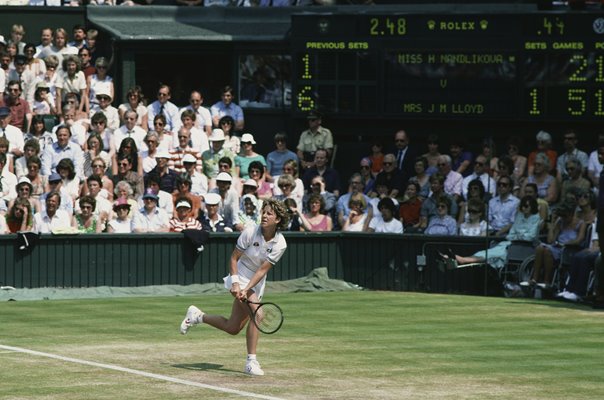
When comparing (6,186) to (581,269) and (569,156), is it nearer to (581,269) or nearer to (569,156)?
(581,269)

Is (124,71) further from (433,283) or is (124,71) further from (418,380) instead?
→ (418,380)

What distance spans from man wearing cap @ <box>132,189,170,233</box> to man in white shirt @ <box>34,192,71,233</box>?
1.09m

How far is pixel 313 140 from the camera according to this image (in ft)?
78.9

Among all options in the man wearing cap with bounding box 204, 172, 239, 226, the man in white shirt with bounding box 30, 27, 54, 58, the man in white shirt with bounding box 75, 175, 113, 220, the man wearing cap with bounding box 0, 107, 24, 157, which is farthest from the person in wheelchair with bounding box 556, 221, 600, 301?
the man in white shirt with bounding box 30, 27, 54, 58

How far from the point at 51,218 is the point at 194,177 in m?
2.79

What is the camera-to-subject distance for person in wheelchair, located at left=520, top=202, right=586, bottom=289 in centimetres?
1992

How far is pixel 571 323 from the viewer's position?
17.2 m

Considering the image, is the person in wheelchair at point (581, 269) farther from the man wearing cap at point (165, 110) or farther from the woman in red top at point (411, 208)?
the man wearing cap at point (165, 110)

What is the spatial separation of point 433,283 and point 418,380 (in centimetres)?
891

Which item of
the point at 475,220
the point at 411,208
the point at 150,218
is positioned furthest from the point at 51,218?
the point at 475,220

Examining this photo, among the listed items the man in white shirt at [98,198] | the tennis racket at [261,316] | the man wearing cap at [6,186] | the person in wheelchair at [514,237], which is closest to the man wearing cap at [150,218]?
the man in white shirt at [98,198]

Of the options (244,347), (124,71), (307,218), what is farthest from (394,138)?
(244,347)

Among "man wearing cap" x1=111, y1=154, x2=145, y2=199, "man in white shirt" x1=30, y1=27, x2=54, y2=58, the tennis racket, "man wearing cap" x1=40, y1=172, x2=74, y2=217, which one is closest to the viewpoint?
the tennis racket

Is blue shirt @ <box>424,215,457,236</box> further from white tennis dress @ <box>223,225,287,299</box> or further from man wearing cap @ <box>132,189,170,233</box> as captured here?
white tennis dress @ <box>223,225,287,299</box>
